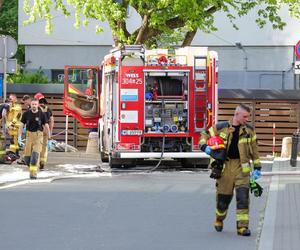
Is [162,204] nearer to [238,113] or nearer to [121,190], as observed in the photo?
[121,190]

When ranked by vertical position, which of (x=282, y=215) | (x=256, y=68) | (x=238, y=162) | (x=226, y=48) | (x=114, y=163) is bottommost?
(x=282, y=215)

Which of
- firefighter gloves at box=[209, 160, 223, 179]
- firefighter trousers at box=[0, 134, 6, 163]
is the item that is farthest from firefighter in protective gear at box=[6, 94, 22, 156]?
firefighter gloves at box=[209, 160, 223, 179]

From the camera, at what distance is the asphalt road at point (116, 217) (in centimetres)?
943

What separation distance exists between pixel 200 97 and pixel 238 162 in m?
9.84

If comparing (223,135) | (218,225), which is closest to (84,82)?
(218,225)

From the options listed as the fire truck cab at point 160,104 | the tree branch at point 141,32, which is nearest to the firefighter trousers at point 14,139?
the fire truck cab at point 160,104

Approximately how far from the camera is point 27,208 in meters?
12.4

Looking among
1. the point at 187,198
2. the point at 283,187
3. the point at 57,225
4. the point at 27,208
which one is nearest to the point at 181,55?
the point at 283,187

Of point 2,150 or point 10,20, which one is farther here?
point 10,20

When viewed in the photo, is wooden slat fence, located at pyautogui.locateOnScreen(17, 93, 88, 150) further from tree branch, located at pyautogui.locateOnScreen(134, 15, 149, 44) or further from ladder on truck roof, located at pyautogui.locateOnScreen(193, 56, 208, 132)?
ladder on truck roof, located at pyautogui.locateOnScreen(193, 56, 208, 132)

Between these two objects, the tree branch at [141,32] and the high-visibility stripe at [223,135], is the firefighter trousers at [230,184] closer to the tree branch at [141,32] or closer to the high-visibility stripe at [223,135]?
the high-visibility stripe at [223,135]

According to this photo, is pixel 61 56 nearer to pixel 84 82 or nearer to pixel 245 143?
pixel 84 82

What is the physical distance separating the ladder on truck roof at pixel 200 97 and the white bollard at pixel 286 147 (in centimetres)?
604

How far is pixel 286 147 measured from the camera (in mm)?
25453
